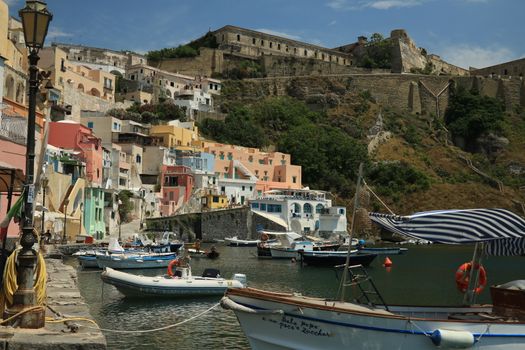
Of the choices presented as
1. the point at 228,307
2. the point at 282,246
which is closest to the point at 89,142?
the point at 282,246

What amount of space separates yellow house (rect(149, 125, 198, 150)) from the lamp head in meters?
62.5

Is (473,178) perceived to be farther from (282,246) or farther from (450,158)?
(282,246)

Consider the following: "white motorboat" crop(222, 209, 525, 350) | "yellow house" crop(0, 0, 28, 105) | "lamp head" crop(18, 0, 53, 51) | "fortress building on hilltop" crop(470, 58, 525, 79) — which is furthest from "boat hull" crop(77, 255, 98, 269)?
"fortress building on hilltop" crop(470, 58, 525, 79)

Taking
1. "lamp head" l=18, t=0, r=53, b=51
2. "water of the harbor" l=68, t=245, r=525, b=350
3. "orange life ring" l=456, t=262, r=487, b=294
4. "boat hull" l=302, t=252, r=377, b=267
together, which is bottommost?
"water of the harbor" l=68, t=245, r=525, b=350

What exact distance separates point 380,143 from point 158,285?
242 ft

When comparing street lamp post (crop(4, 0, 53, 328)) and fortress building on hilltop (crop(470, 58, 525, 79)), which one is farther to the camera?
fortress building on hilltop (crop(470, 58, 525, 79))

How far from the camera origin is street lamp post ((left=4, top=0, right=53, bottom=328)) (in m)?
9.01

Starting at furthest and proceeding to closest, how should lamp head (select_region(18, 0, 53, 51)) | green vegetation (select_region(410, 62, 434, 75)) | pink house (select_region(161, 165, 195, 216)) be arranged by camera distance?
green vegetation (select_region(410, 62, 434, 75))
pink house (select_region(161, 165, 195, 216))
lamp head (select_region(18, 0, 53, 51))

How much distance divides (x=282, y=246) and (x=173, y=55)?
6446 centimetres

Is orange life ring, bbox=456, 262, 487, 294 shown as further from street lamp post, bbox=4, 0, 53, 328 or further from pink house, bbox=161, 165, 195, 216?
pink house, bbox=161, 165, 195, 216

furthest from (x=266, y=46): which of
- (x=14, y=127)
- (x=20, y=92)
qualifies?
(x=14, y=127)

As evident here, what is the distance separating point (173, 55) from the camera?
356ft

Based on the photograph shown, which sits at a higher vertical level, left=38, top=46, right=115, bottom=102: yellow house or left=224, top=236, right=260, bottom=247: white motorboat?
left=38, top=46, right=115, bottom=102: yellow house

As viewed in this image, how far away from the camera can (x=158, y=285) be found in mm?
24375
